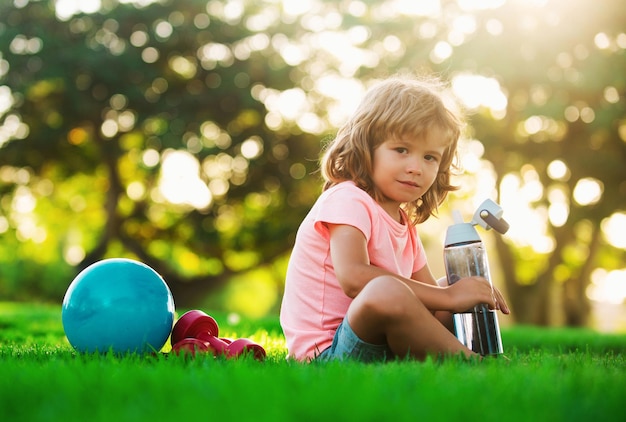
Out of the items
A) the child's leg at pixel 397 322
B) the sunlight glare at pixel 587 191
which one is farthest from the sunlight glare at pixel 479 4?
the child's leg at pixel 397 322

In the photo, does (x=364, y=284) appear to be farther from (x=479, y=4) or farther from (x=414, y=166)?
(x=479, y=4)

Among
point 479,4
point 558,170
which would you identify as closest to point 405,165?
point 479,4

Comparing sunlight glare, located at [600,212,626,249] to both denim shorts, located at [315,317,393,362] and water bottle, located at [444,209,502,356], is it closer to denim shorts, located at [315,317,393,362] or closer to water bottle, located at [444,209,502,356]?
water bottle, located at [444,209,502,356]

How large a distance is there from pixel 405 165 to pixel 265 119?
614 inches

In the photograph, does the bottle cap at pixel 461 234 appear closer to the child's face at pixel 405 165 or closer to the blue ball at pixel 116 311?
the child's face at pixel 405 165

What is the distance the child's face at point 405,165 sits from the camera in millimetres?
3420

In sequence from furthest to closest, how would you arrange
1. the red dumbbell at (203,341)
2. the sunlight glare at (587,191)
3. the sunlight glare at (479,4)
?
the sunlight glare at (587,191)
the sunlight glare at (479,4)
the red dumbbell at (203,341)

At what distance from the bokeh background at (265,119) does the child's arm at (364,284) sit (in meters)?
10.3

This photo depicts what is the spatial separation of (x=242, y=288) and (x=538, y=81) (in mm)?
21415

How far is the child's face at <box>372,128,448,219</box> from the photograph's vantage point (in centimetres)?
342

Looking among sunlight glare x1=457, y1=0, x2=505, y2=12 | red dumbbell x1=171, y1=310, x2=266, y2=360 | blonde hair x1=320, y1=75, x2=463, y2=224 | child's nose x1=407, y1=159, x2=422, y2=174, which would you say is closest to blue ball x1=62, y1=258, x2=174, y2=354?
red dumbbell x1=171, y1=310, x2=266, y2=360

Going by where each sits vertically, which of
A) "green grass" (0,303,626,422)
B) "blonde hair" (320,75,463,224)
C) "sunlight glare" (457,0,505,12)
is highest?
"sunlight glare" (457,0,505,12)

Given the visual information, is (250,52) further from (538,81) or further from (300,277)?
(300,277)

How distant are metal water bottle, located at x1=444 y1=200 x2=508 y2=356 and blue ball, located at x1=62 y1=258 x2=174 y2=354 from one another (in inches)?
58.3
